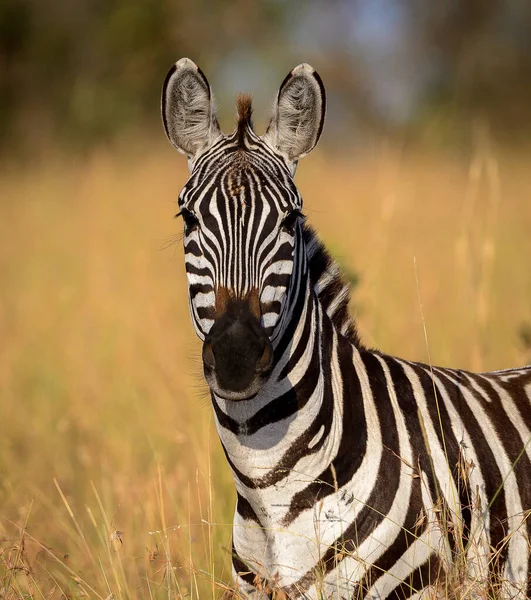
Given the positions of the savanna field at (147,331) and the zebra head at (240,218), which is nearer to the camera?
the zebra head at (240,218)

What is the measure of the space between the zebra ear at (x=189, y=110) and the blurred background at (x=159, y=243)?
0.51 meters

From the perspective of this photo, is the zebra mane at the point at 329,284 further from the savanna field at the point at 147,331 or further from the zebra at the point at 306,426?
the savanna field at the point at 147,331

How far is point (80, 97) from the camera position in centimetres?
1723

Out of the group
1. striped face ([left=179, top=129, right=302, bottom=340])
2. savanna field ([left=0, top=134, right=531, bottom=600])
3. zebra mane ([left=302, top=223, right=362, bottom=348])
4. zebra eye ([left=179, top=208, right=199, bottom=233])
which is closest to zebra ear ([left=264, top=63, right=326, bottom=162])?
striped face ([left=179, top=129, right=302, bottom=340])

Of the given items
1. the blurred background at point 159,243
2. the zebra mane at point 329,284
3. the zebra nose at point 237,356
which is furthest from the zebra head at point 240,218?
the blurred background at point 159,243

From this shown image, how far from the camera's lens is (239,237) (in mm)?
2967

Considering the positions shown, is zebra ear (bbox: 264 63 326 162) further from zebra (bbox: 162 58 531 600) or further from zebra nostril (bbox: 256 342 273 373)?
zebra nostril (bbox: 256 342 273 373)

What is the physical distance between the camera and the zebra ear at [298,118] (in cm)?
331

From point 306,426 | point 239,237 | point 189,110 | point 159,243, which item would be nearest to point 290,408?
point 306,426

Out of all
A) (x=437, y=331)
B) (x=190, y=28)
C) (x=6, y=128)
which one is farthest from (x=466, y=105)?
(x=437, y=331)

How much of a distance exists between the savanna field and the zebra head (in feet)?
2.12

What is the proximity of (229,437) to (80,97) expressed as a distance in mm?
15470

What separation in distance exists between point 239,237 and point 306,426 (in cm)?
78

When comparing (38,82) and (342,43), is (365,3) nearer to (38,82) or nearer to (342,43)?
(342,43)
